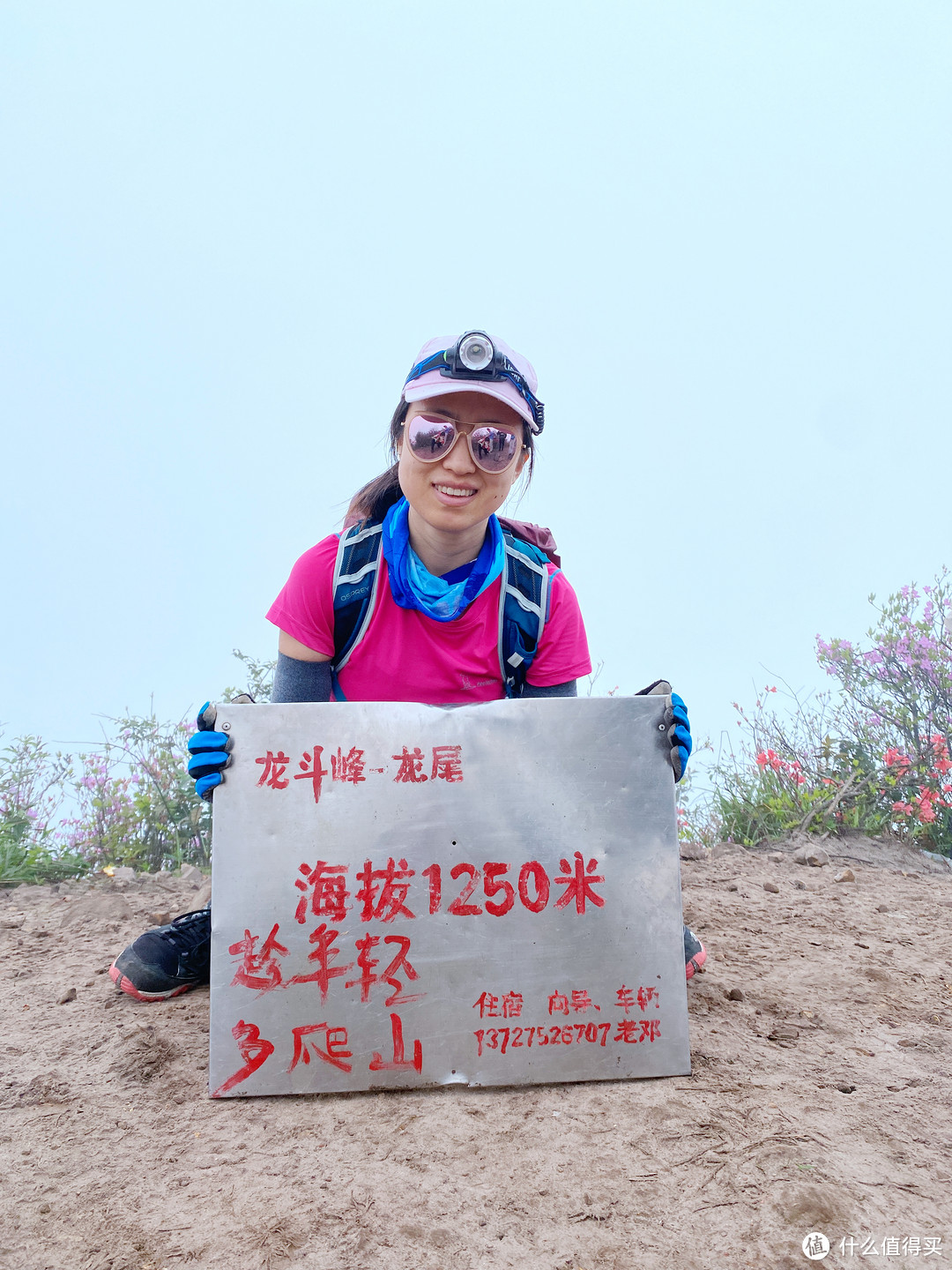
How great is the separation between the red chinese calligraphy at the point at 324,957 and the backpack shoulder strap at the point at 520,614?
0.87 m

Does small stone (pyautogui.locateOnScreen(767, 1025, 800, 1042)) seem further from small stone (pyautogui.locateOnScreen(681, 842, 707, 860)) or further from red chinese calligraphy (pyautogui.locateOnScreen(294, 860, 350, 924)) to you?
small stone (pyautogui.locateOnScreen(681, 842, 707, 860))

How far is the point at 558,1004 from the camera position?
174 centimetres

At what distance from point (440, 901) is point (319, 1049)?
14.2 inches

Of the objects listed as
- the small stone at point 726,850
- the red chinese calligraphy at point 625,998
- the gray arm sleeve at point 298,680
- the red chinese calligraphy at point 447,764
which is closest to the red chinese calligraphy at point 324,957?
the red chinese calligraphy at point 447,764

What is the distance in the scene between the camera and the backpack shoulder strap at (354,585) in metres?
2.24

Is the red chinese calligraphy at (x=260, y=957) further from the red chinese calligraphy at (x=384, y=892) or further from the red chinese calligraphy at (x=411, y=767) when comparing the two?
the red chinese calligraphy at (x=411, y=767)

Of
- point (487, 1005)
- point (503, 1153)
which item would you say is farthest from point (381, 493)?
point (503, 1153)

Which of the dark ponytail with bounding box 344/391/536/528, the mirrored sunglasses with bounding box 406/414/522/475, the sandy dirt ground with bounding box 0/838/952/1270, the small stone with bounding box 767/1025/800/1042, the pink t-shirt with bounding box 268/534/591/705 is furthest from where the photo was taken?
the dark ponytail with bounding box 344/391/536/528

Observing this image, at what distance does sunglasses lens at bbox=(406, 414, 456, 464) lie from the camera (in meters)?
2.07

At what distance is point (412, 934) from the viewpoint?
5.67ft

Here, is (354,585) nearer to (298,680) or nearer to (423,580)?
(423,580)

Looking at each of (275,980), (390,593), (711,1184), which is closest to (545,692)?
(390,593)

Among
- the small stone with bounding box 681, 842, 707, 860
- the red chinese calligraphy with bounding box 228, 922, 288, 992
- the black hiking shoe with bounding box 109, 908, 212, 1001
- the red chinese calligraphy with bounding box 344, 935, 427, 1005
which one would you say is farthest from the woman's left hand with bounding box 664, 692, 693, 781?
the small stone with bounding box 681, 842, 707, 860

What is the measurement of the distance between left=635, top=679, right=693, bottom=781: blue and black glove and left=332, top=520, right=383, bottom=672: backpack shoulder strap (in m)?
0.76
